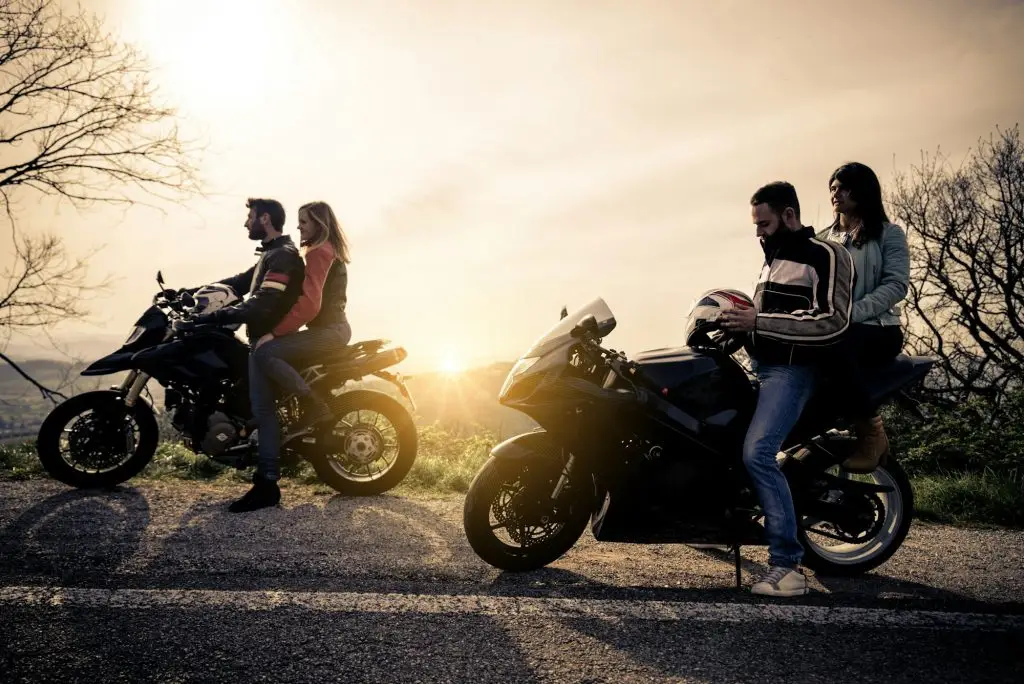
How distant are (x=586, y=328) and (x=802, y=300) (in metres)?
1.07

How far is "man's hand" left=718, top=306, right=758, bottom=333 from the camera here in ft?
10.8

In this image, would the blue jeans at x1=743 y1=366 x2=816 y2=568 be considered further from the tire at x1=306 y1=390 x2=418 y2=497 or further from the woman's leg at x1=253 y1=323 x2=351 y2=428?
the woman's leg at x1=253 y1=323 x2=351 y2=428

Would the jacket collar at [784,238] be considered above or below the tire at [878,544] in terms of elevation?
above

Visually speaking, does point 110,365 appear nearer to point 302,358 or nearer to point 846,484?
point 302,358

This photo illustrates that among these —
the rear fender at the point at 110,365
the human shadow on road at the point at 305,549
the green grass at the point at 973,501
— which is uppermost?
the rear fender at the point at 110,365

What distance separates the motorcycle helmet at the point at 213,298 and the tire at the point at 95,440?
88cm

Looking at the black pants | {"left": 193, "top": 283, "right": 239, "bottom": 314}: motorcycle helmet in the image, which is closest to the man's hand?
the black pants

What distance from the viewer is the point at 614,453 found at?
3.44 m

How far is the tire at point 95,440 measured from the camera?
4.98m

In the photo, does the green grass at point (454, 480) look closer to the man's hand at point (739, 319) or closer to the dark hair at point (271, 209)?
the dark hair at point (271, 209)

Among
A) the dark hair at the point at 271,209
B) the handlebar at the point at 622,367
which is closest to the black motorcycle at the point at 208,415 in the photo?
the dark hair at the point at 271,209

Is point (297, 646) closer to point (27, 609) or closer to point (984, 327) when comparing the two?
point (27, 609)

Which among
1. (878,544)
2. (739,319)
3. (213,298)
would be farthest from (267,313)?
(878,544)

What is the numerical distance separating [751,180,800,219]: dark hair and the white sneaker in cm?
179
